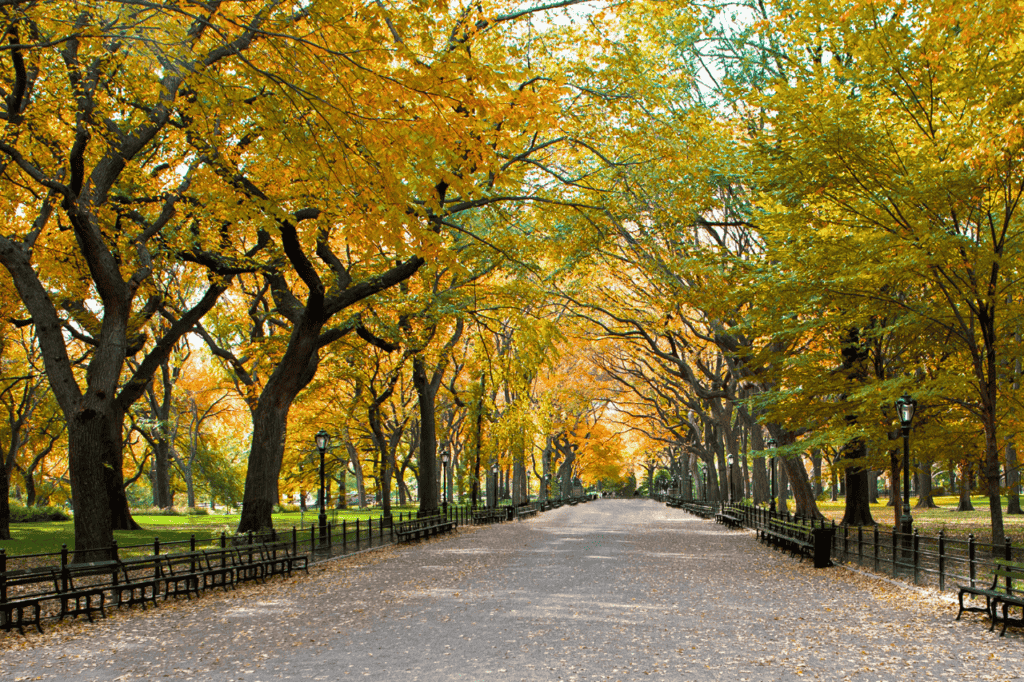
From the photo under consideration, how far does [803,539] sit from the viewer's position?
18562 mm

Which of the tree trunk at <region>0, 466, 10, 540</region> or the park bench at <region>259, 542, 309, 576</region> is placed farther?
the tree trunk at <region>0, 466, 10, 540</region>

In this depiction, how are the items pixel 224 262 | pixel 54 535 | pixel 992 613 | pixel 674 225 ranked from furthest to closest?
pixel 54 535
pixel 674 225
pixel 224 262
pixel 992 613

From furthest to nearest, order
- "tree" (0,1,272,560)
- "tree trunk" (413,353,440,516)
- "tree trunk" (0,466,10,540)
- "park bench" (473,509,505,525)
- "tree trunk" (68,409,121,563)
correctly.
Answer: "park bench" (473,509,505,525)
"tree trunk" (413,353,440,516)
"tree trunk" (0,466,10,540)
"tree trunk" (68,409,121,563)
"tree" (0,1,272,560)

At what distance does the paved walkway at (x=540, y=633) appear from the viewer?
745 cm

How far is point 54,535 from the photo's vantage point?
995 inches

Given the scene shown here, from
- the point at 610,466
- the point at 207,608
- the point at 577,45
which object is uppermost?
the point at 577,45

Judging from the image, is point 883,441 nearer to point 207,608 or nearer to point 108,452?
point 207,608

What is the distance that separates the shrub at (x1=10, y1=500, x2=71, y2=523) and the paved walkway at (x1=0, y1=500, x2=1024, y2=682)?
88.6 ft

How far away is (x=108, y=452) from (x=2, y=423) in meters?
25.8

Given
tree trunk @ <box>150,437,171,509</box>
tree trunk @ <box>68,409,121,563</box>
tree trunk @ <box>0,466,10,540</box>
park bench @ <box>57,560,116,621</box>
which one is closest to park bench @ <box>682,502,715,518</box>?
tree trunk @ <box>150,437,171,509</box>

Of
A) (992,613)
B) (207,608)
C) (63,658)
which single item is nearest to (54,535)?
(207,608)

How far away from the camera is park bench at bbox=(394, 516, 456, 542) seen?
24.7m

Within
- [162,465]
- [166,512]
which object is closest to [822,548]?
[162,465]

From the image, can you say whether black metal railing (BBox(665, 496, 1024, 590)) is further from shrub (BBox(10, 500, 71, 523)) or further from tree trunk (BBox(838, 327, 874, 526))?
shrub (BBox(10, 500, 71, 523))
